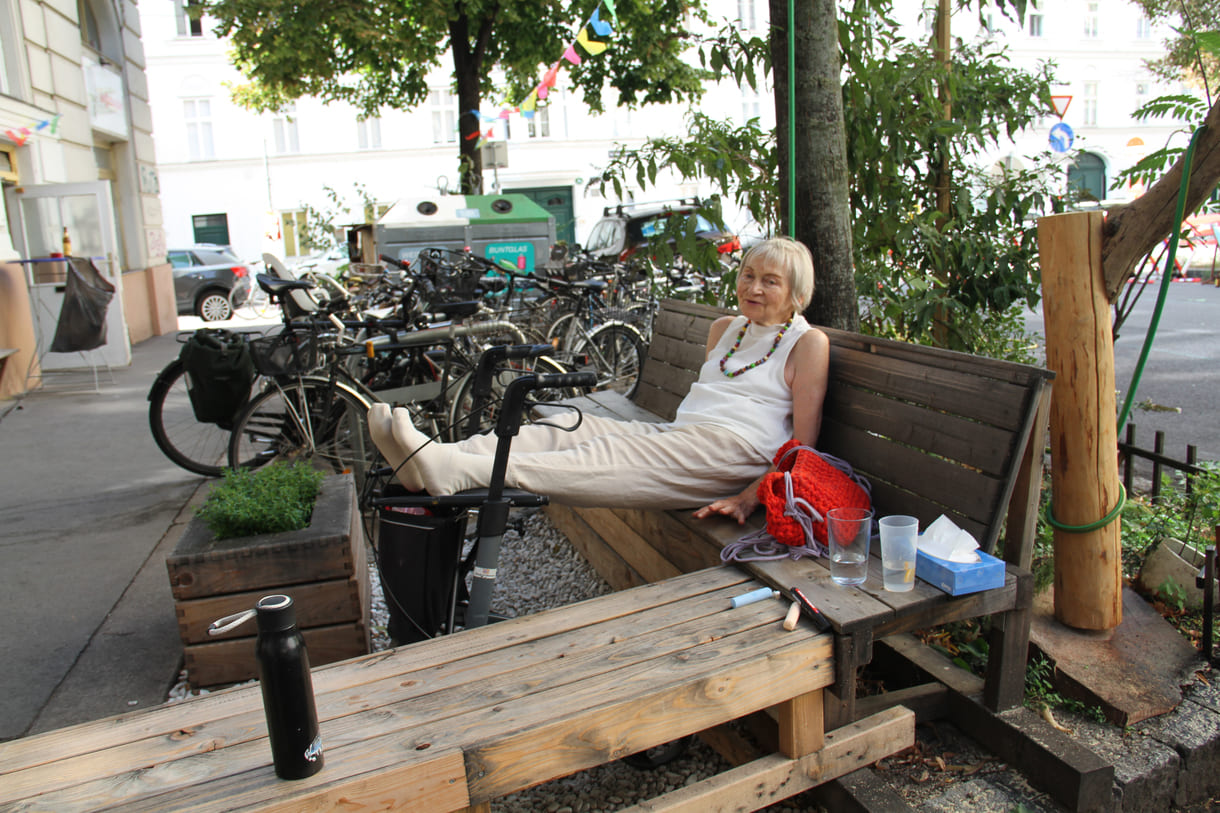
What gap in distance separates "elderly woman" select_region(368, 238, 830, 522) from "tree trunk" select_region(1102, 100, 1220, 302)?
0.89m

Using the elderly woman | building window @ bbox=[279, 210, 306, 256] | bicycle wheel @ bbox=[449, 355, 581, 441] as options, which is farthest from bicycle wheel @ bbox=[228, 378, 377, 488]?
building window @ bbox=[279, 210, 306, 256]

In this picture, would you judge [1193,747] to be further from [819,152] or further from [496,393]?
[496,393]

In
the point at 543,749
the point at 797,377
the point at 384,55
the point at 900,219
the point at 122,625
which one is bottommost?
the point at 122,625

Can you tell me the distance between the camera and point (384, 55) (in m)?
14.9

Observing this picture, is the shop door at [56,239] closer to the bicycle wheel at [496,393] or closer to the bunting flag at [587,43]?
the bicycle wheel at [496,393]

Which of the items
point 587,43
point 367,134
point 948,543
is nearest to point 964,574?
point 948,543

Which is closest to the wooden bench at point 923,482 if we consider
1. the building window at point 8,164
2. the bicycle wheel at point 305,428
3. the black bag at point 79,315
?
the bicycle wheel at point 305,428

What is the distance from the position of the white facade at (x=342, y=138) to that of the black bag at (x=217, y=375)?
26.1 m

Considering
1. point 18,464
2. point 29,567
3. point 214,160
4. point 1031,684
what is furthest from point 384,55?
point 214,160

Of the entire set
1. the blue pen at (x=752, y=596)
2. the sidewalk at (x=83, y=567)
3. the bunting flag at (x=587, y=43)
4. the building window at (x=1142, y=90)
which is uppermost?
the building window at (x=1142, y=90)

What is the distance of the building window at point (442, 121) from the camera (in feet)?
107

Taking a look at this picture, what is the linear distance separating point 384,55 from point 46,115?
6.20 m

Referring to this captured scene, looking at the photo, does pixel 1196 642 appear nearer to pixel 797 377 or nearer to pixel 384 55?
pixel 797 377

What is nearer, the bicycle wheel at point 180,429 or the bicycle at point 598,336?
the bicycle wheel at point 180,429
